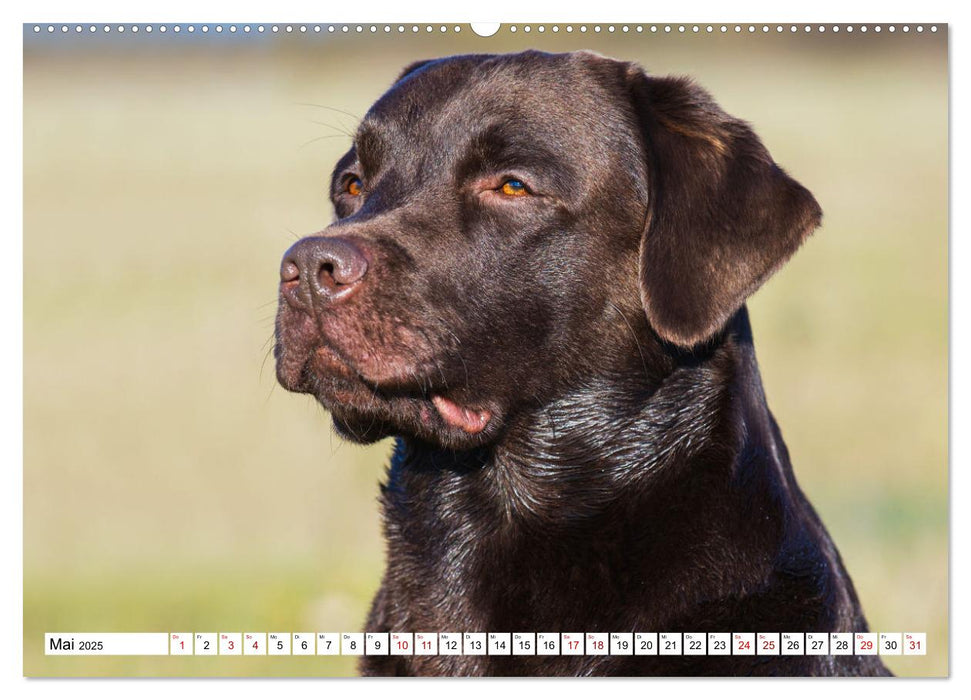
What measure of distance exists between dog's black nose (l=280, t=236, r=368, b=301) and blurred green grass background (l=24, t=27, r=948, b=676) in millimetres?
771

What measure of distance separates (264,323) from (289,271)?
1252 millimetres

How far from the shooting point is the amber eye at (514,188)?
4.32m

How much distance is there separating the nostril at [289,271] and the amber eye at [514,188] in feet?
2.40

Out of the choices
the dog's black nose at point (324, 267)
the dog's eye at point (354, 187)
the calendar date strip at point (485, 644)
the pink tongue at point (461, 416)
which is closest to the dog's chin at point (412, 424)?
the pink tongue at point (461, 416)

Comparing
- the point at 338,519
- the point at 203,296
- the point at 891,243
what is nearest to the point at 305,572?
the point at 338,519

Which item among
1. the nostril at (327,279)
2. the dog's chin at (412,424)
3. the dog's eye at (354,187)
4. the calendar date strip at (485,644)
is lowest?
the calendar date strip at (485,644)

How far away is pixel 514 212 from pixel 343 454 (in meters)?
3.48

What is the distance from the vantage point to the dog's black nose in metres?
3.97

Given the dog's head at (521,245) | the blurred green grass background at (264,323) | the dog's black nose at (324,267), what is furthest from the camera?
the blurred green grass background at (264,323)

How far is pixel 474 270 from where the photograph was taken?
4.27 metres

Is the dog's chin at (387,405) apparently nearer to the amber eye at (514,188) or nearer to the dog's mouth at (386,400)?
the dog's mouth at (386,400)

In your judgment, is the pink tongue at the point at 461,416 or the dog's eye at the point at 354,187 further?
the dog's eye at the point at 354,187

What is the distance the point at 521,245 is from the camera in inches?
170

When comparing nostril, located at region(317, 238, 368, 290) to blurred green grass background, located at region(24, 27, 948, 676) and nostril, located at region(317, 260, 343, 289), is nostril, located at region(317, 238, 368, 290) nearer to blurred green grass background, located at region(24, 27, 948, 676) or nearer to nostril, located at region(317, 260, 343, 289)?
nostril, located at region(317, 260, 343, 289)
